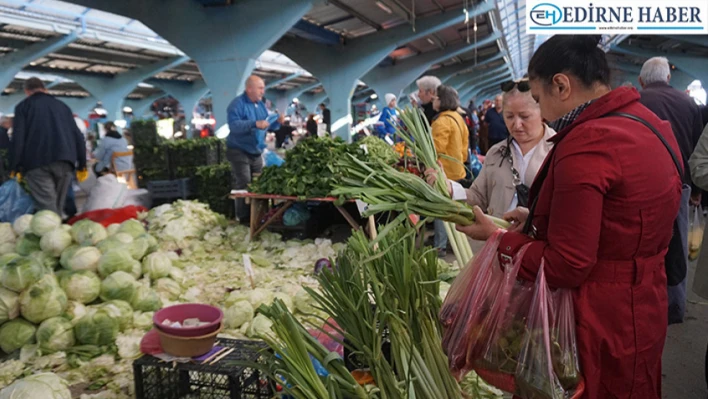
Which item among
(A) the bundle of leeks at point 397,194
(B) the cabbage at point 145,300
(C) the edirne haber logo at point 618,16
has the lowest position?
(B) the cabbage at point 145,300

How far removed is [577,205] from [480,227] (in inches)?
18.2

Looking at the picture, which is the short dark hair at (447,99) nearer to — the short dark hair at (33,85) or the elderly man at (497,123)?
the short dark hair at (33,85)

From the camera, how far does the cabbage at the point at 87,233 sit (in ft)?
14.3

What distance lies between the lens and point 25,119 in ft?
20.1

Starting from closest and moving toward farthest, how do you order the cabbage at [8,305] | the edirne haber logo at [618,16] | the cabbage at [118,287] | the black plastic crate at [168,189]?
the cabbage at [8,305] → the cabbage at [118,287] → the edirne haber logo at [618,16] → the black plastic crate at [168,189]

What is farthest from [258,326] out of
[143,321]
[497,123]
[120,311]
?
→ [497,123]

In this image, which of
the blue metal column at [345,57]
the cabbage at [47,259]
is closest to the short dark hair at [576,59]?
the cabbage at [47,259]

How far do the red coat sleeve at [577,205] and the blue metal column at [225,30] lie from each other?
894 cm

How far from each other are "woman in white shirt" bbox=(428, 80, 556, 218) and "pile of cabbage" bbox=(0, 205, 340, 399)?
4.02 feet

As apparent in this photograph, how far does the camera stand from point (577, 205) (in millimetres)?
1385

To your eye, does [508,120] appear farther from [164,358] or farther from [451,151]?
[164,358]

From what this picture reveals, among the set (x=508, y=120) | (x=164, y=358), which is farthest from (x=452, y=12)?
(x=164, y=358)

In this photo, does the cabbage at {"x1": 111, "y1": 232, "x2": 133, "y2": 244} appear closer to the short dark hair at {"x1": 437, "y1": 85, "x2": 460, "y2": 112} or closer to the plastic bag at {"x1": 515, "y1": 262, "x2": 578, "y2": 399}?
the short dark hair at {"x1": 437, "y1": 85, "x2": 460, "y2": 112}

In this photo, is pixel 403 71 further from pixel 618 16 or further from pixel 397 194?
pixel 397 194
